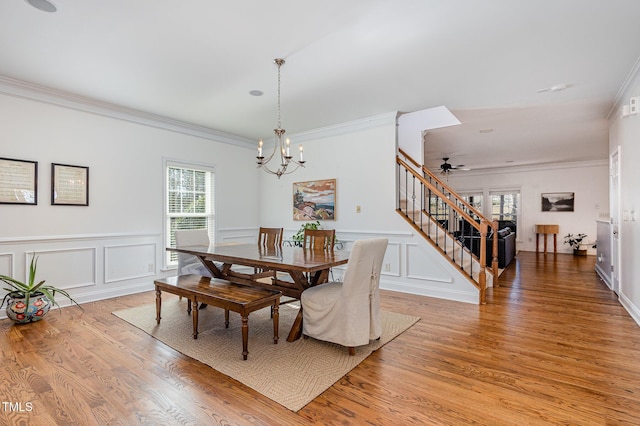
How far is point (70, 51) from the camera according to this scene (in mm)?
2885

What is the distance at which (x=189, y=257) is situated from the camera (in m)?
4.27

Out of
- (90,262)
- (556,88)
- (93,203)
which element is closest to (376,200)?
(556,88)

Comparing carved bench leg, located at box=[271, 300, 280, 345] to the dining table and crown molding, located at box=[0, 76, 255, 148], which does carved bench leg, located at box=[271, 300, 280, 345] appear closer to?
the dining table

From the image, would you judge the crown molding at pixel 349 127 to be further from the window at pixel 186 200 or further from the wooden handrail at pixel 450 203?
the window at pixel 186 200

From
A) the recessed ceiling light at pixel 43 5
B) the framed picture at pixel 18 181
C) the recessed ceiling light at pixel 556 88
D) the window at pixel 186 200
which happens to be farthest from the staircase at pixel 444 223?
the framed picture at pixel 18 181

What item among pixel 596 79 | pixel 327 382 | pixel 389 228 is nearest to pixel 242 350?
pixel 327 382

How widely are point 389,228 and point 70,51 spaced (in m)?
4.17

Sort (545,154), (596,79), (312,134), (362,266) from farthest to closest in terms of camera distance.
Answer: (545,154), (312,134), (596,79), (362,266)

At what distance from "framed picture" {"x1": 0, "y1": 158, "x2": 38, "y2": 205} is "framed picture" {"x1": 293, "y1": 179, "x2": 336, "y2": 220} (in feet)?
11.9

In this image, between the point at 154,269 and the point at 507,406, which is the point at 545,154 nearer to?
the point at 507,406

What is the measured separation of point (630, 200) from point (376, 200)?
9.60 feet

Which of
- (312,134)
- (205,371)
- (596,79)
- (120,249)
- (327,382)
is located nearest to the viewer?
(327,382)

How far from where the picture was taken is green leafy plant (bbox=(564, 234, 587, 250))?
28.7 feet

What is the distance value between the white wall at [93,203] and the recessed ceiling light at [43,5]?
1964 millimetres
